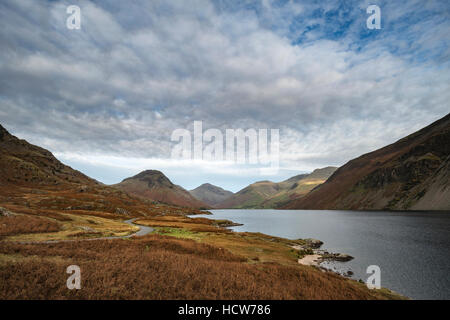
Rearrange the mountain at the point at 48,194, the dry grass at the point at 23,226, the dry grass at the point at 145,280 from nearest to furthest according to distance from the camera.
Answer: the dry grass at the point at 145,280
the dry grass at the point at 23,226
the mountain at the point at 48,194

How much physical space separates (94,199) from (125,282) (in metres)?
122

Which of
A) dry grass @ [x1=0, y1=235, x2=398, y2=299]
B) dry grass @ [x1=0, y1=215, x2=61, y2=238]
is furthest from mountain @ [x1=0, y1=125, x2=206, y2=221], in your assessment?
dry grass @ [x1=0, y1=235, x2=398, y2=299]

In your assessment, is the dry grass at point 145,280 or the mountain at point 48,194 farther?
the mountain at point 48,194

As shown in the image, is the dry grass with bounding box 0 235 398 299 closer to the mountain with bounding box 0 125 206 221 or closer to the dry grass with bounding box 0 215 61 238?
the dry grass with bounding box 0 215 61 238

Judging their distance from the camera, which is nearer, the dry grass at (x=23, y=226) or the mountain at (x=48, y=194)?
the dry grass at (x=23, y=226)

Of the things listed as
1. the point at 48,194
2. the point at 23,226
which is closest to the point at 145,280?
the point at 23,226

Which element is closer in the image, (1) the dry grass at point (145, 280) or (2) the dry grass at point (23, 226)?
(1) the dry grass at point (145, 280)

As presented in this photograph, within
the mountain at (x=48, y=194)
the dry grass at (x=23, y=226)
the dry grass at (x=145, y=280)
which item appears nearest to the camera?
the dry grass at (x=145, y=280)

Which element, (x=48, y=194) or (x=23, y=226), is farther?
(x=48, y=194)

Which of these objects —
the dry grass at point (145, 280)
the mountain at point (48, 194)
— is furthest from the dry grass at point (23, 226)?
the mountain at point (48, 194)

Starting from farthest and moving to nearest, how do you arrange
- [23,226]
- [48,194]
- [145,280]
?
[48,194] < [23,226] < [145,280]

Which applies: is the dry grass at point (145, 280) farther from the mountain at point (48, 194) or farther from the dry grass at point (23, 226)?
the mountain at point (48, 194)

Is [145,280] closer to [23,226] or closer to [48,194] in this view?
[23,226]

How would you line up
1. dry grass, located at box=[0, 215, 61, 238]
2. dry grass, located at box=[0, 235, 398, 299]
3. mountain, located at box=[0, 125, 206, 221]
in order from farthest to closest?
mountain, located at box=[0, 125, 206, 221], dry grass, located at box=[0, 215, 61, 238], dry grass, located at box=[0, 235, 398, 299]
